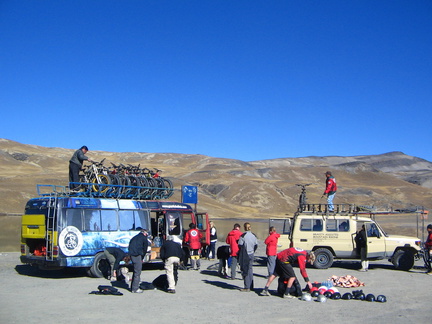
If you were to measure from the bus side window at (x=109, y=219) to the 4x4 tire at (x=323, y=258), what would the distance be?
291 inches

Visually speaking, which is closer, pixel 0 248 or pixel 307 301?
pixel 307 301

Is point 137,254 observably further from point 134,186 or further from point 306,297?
point 134,186

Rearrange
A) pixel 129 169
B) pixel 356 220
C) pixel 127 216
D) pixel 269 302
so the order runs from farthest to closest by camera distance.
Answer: pixel 129 169 → pixel 356 220 → pixel 127 216 → pixel 269 302

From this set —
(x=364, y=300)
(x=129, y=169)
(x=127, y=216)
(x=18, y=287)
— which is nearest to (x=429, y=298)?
(x=364, y=300)

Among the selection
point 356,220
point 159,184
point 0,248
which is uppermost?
point 159,184

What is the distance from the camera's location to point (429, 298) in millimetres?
12656

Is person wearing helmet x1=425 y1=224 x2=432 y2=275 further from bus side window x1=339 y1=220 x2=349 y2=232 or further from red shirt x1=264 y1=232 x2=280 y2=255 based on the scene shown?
red shirt x1=264 y1=232 x2=280 y2=255

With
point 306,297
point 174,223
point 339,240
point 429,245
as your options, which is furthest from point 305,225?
point 306,297

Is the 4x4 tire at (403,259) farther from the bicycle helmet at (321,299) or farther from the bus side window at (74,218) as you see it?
the bus side window at (74,218)

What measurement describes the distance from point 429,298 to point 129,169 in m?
12.0

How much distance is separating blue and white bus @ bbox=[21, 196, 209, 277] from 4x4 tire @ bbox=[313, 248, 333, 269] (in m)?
5.89

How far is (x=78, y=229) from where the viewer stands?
14.8m

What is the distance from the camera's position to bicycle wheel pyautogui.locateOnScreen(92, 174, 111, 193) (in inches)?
674

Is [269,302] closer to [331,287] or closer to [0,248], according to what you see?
[331,287]
